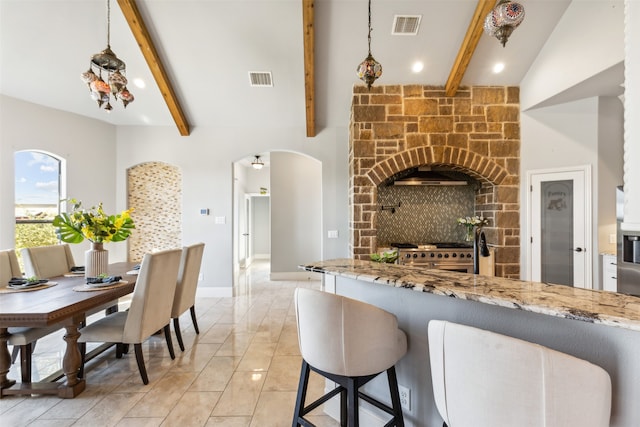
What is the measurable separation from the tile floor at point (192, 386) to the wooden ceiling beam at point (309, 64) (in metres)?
3.05

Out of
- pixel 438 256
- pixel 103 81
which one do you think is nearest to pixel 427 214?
pixel 438 256

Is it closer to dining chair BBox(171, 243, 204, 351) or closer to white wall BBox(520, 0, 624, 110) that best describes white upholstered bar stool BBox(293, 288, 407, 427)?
dining chair BBox(171, 243, 204, 351)

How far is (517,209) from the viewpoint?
4.16m

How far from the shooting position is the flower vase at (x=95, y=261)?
8.93 feet

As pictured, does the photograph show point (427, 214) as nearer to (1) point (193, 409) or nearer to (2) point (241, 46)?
(2) point (241, 46)

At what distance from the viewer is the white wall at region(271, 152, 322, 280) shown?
244 inches

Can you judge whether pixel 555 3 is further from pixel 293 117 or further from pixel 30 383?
pixel 30 383

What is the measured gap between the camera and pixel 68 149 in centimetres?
443

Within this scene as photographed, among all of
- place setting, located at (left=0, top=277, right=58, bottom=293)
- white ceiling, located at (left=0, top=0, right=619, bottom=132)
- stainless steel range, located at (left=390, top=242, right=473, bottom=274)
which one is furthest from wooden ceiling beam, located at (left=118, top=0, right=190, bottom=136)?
stainless steel range, located at (left=390, top=242, right=473, bottom=274)

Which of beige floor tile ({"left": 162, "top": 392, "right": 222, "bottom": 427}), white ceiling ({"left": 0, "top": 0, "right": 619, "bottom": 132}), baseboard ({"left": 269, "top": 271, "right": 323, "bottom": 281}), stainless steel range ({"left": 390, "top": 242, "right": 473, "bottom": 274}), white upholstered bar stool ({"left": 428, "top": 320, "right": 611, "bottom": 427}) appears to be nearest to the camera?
white upholstered bar stool ({"left": 428, "top": 320, "right": 611, "bottom": 427})

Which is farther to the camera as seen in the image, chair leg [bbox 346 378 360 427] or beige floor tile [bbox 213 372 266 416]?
beige floor tile [bbox 213 372 266 416]

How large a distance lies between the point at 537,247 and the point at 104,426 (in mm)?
4968

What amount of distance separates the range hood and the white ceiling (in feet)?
4.29

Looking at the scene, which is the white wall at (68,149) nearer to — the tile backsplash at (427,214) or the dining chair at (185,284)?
the dining chair at (185,284)
